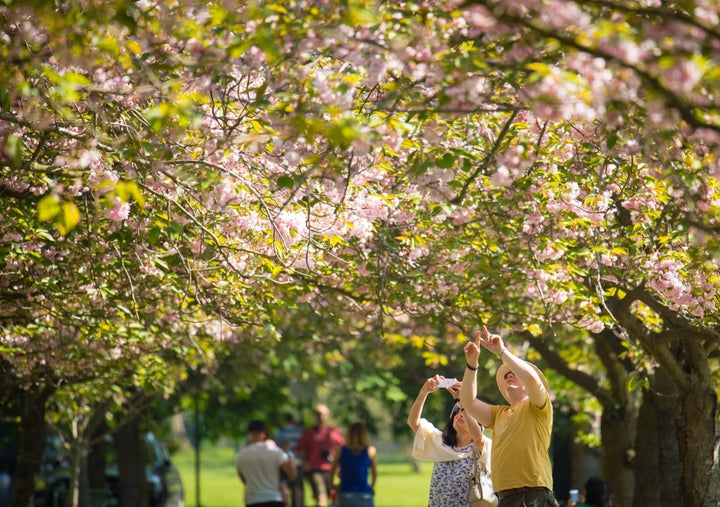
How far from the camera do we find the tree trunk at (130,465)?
64.1 feet

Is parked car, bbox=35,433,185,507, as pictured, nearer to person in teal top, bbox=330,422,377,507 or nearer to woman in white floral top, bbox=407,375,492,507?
person in teal top, bbox=330,422,377,507

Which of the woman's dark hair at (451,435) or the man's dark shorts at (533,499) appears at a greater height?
the woman's dark hair at (451,435)

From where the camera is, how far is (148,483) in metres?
22.4

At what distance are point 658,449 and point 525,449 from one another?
594cm

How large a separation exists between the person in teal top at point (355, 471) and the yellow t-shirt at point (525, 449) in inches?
215

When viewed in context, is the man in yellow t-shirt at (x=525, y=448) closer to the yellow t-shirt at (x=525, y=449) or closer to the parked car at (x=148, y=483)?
the yellow t-shirt at (x=525, y=449)

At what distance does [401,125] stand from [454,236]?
3928 millimetres

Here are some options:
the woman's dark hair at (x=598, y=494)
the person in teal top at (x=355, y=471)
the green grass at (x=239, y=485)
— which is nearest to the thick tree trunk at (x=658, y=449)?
the woman's dark hair at (x=598, y=494)

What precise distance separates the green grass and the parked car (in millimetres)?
712

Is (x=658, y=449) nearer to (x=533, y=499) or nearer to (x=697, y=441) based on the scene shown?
(x=697, y=441)

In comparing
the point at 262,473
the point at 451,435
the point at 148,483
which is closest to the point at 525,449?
the point at 451,435

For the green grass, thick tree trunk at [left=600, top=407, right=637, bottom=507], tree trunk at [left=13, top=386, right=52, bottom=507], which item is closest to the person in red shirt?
tree trunk at [left=13, top=386, right=52, bottom=507]

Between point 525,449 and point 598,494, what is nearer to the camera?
point 525,449

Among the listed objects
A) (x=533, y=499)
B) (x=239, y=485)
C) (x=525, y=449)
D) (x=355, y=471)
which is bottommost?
(x=533, y=499)
